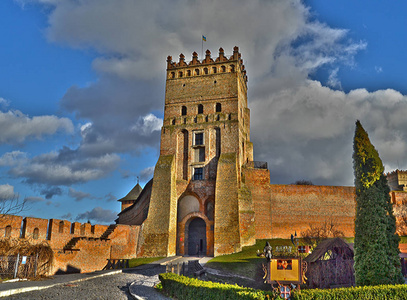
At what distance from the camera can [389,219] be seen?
41.8 ft

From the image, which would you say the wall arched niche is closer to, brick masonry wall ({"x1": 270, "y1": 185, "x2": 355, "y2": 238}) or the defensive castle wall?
the defensive castle wall

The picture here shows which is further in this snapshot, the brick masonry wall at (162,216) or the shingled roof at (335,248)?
the brick masonry wall at (162,216)

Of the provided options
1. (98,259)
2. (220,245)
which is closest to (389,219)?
(220,245)

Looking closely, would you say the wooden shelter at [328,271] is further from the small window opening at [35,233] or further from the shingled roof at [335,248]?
the small window opening at [35,233]

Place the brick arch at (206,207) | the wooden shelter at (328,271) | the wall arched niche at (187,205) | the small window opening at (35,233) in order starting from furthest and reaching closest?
the wall arched niche at (187,205)
the brick arch at (206,207)
the small window opening at (35,233)
the wooden shelter at (328,271)

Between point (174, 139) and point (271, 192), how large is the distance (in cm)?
1060

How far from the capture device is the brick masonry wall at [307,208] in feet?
108

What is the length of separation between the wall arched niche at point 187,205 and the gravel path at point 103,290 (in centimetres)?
1215

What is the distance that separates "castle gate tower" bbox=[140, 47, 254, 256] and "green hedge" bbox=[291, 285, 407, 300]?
1660cm

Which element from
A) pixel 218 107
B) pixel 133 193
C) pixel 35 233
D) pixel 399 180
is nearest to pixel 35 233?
pixel 35 233

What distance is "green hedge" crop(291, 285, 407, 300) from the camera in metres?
9.92

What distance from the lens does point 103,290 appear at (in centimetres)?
1442

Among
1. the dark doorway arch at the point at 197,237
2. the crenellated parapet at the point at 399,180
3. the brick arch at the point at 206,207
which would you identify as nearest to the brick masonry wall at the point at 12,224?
the dark doorway arch at the point at 197,237

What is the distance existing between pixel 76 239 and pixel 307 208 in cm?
2122
